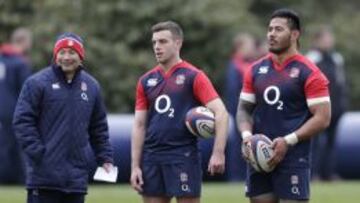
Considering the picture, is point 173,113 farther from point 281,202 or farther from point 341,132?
point 341,132

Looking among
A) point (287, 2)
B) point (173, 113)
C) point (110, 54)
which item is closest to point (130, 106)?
point (110, 54)

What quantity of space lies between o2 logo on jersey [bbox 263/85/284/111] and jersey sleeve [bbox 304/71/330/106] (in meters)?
0.25

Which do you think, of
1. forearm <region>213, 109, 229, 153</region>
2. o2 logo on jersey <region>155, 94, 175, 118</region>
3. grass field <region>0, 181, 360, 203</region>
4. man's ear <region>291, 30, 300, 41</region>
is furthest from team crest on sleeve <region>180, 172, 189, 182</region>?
grass field <region>0, 181, 360, 203</region>

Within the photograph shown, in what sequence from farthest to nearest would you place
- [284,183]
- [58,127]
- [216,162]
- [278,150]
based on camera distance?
[216,162] → [284,183] → [278,150] → [58,127]

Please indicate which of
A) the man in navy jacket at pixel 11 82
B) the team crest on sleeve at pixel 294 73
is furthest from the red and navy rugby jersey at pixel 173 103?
the man in navy jacket at pixel 11 82

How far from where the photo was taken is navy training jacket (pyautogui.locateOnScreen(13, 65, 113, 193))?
11117mm

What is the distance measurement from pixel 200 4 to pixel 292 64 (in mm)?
17071

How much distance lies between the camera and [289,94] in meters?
11.5

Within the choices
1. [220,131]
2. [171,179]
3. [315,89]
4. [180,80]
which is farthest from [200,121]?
[315,89]

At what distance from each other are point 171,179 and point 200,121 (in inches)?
23.3

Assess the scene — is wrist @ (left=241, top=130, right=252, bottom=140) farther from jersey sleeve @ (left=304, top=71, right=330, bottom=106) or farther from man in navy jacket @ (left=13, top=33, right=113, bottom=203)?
man in navy jacket @ (left=13, top=33, right=113, bottom=203)

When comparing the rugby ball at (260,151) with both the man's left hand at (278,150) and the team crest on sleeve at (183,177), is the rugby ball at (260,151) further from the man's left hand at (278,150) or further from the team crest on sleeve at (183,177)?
the team crest on sleeve at (183,177)

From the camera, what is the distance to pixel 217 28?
2909cm

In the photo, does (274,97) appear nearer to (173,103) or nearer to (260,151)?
(260,151)
